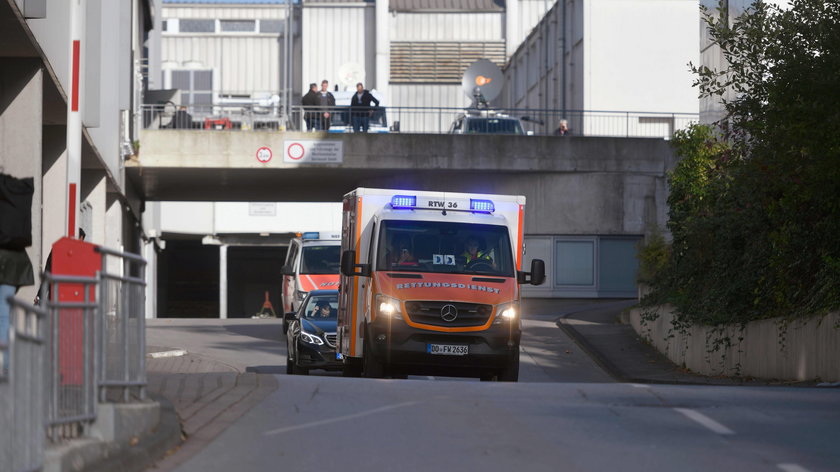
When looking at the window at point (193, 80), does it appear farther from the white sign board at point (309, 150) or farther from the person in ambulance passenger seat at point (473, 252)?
the person in ambulance passenger seat at point (473, 252)

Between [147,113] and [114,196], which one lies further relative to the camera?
[147,113]

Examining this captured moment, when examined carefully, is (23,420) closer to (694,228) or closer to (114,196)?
(694,228)

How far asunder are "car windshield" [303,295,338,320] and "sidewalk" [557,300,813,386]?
508cm

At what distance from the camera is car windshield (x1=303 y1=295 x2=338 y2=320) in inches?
830

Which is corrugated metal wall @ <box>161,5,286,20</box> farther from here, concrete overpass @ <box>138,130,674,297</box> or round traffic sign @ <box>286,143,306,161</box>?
round traffic sign @ <box>286,143,306,161</box>

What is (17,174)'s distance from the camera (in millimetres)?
18000

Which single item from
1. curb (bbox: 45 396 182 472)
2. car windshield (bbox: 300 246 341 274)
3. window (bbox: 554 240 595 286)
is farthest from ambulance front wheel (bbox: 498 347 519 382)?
window (bbox: 554 240 595 286)

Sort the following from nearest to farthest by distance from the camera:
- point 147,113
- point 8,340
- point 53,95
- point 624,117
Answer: point 8,340
point 53,95
point 147,113
point 624,117

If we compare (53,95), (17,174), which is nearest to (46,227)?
(53,95)

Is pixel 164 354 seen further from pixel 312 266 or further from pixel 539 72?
pixel 539 72

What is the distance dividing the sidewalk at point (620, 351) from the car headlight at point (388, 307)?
541cm

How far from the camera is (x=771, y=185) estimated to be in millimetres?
18469

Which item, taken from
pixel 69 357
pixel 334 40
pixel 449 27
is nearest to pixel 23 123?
pixel 69 357

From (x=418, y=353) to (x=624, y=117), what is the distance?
31.2m
